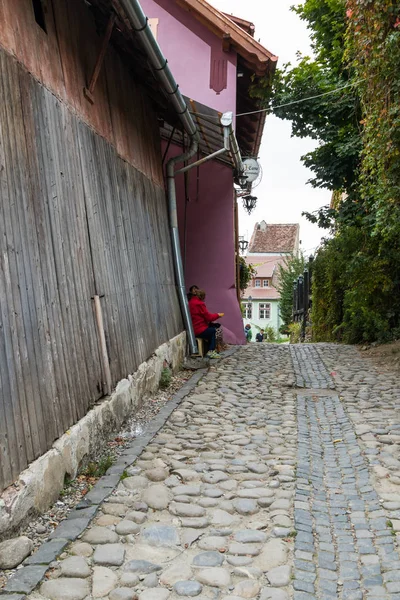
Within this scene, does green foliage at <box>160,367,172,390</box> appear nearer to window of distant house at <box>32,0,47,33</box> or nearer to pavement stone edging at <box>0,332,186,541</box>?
pavement stone edging at <box>0,332,186,541</box>

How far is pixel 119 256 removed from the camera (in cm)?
677

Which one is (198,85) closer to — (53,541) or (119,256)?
(119,256)

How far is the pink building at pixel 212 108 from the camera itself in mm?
12219

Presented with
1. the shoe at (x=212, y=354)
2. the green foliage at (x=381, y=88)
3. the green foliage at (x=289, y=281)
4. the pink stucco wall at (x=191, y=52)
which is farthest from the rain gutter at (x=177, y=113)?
the green foliage at (x=289, y=281)

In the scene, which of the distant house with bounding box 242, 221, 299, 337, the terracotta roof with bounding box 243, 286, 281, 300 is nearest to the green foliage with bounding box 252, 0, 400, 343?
the distant house with bounding box 242, 221, 299, 337

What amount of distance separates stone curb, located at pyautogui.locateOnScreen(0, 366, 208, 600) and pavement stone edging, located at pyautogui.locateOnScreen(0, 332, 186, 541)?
0.19m

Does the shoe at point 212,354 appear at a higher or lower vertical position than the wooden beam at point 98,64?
lower

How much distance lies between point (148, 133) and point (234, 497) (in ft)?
20.2

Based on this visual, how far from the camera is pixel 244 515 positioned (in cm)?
423

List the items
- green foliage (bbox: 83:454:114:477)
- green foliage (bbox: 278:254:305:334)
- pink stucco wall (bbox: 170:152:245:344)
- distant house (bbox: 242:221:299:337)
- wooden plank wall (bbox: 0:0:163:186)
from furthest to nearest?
distant house (bbox: 242:221:299:337) < green foliage (bbox: 278:254:305:334) < pink stucco wall (bbox: 170:152:245:344) < green foliage (bbox: 83:454:114:477) < wooden plank wall (bbox: 0:0:163:186)

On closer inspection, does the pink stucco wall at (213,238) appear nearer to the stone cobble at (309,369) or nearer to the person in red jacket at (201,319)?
the stone cobble at (309,369)

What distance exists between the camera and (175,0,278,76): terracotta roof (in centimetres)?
1214

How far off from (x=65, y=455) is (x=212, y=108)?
8.56 metres

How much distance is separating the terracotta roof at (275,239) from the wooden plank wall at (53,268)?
53313mm
